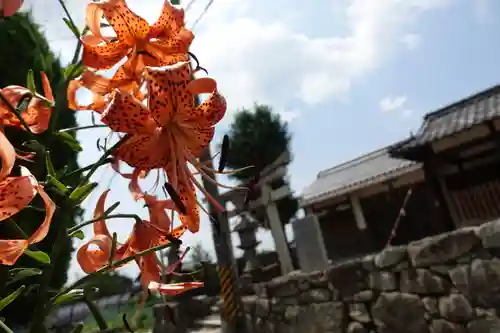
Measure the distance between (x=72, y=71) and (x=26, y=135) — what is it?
0.75ft

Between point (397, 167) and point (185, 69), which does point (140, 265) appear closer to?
point (185, 69)

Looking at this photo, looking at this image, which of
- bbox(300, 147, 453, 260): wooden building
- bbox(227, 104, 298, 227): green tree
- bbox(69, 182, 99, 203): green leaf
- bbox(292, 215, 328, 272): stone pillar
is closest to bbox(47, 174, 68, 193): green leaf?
bbox(69, 182, 99, 203): green leaf

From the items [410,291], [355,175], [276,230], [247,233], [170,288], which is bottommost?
[410,291]

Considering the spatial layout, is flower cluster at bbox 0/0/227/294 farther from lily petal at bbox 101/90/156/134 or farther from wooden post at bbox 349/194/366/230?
wooden post at bbox 349/194/366/230

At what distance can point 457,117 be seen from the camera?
7.39m

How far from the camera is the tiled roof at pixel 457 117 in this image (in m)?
6.26

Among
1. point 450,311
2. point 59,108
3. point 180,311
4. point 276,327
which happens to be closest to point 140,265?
point 59,108

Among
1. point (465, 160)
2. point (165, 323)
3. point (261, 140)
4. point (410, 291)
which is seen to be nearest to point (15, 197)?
point (410, 291)

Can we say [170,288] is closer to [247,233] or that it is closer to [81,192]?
[81,192]

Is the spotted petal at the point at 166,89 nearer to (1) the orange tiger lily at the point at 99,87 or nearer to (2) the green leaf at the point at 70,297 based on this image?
(1) the orange tiger lily at the point at 99,87

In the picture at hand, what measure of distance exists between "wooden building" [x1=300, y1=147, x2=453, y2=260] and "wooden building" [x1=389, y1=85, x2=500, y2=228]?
0.39 meters

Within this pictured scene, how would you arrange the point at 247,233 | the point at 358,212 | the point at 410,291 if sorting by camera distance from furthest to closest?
the point at 358,212
the point at 247,233
the point at 410,291

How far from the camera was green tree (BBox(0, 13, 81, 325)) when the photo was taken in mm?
387

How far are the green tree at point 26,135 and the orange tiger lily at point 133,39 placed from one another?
45mm
